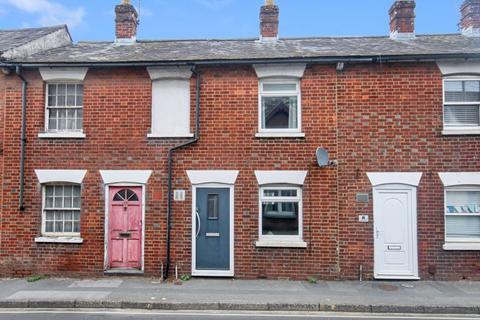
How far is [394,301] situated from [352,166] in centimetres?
343

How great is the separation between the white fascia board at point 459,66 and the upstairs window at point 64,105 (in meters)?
9.68

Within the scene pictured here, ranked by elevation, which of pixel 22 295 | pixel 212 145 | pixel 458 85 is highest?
pixel 458 85

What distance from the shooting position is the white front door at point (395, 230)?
9.74 m

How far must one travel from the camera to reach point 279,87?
1039cm

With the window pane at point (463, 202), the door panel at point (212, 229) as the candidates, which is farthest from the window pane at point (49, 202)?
the window pane at point (463, 202)

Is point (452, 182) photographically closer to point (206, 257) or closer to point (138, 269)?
point (206, 257)

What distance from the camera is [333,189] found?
32.6ft

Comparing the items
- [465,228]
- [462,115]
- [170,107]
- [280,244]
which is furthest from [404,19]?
[280,244]

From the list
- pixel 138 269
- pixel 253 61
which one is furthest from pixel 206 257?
pixel 253 61

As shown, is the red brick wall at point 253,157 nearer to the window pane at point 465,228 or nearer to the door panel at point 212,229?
the door panel at point 212,229

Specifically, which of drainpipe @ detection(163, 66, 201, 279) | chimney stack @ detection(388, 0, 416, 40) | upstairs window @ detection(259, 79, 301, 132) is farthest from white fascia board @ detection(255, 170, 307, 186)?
chimney stack @ detection(388, 0, 416, 40)

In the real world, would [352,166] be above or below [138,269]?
above

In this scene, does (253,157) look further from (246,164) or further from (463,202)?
(463,202)

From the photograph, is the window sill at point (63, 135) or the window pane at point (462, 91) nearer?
the window pane at point (462, 91)
